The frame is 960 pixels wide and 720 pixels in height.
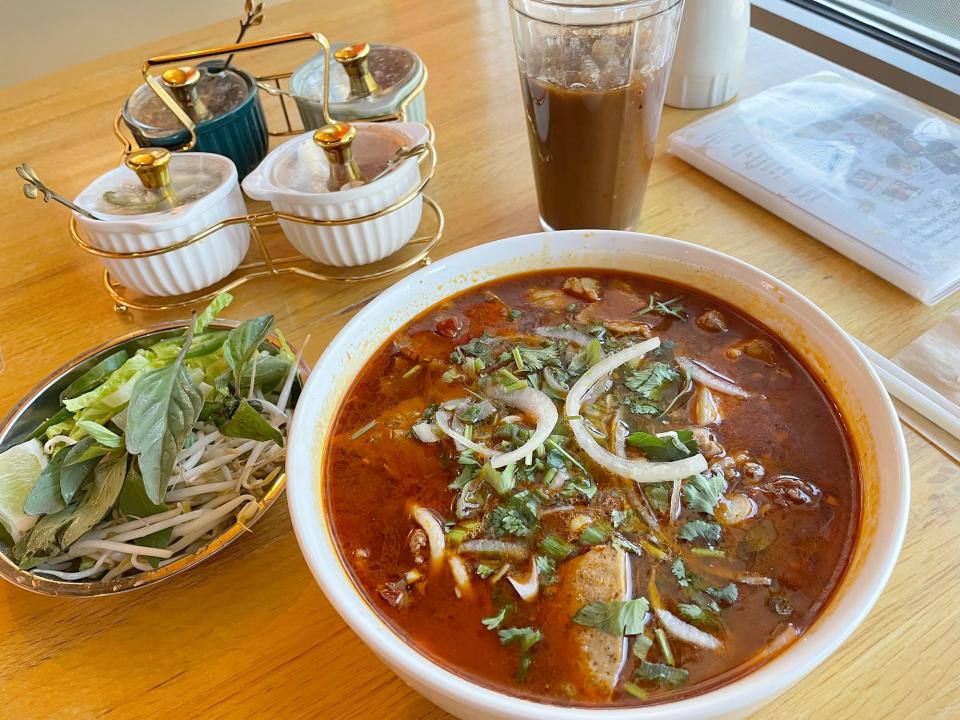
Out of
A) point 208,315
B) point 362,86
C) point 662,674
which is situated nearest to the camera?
point 662,674

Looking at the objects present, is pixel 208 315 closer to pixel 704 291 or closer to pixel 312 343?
pixel 312 343

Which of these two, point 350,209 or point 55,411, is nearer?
point 55,411

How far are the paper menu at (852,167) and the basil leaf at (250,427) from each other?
4.23 feet

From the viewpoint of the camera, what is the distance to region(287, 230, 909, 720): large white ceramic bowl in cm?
85

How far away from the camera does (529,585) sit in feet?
3.49

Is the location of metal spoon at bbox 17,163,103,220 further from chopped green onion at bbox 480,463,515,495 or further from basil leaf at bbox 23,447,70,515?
chopped green onion at bbox 480,463,515,495

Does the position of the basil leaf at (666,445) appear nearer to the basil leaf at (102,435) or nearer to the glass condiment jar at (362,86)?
the basil leaf at (102,435)

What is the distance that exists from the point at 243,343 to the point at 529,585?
2.27 feet

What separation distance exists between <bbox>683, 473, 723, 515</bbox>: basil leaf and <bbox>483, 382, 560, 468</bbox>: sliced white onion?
22cm

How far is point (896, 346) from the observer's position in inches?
60.6

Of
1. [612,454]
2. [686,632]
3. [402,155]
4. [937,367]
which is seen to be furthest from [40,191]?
[937,367]

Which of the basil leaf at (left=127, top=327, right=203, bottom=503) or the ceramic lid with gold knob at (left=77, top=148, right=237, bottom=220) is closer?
the basil leaf at (left=127, top=327, right=203, bottom=503)

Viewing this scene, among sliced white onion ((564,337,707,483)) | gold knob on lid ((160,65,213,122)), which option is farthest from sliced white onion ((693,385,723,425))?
gold knob on lid ((160,65,213,122))

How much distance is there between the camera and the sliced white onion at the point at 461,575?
3.52ft
